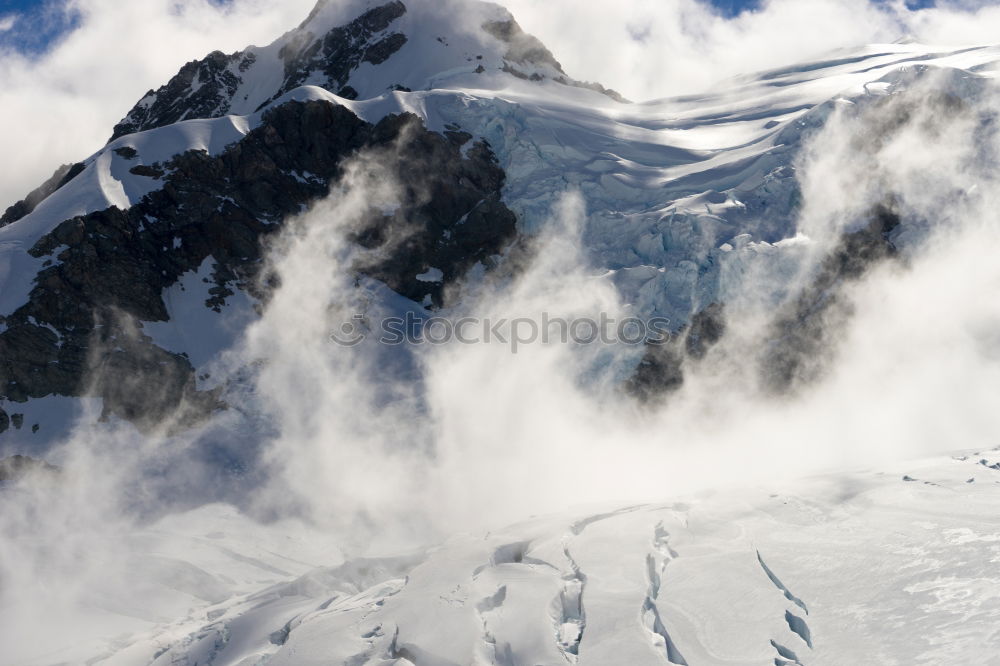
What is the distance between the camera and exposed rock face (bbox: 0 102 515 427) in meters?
32.8

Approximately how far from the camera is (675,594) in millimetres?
15781

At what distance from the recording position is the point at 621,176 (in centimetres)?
4169

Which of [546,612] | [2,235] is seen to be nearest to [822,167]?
[546,612]

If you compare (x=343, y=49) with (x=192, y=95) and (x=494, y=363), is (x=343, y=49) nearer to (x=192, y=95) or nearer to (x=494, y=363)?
(x=192, y=95)

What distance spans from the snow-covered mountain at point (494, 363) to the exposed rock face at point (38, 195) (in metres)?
17.8

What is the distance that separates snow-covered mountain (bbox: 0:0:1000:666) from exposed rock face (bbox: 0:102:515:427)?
12cm

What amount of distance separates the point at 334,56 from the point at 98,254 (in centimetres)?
3426

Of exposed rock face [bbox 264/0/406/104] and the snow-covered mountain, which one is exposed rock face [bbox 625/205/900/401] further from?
exposed rock face [bbox 264/0/406/104]

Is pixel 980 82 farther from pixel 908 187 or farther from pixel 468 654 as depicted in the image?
pixel 468 654

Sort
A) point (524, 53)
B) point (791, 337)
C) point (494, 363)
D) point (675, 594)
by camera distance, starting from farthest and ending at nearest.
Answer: point (524, 53), point (791, 337), point (494, 363), point (675, 594)

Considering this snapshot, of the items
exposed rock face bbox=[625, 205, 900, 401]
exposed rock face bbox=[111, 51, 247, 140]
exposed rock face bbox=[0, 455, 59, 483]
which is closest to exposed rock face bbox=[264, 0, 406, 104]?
exposed rock face bbox=[111, 51, 247, 140]

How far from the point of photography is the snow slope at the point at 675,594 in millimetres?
13828

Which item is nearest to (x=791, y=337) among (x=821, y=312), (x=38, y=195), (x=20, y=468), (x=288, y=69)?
(x=821, y=312)

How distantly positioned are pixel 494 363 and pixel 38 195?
44109 millimetres
